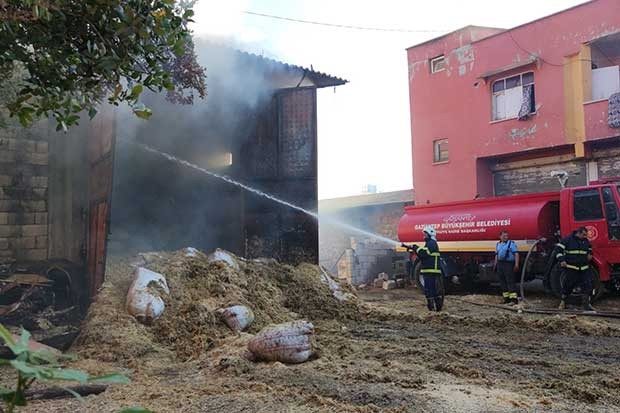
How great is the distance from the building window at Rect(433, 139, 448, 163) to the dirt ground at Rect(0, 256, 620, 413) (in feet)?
41.7

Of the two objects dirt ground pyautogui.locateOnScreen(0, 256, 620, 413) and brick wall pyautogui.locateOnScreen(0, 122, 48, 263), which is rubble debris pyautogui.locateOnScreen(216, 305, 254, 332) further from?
brick wall pyautogui.locateOnScreen(0, 122, 48, 263)

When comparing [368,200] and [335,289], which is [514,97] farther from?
[335,289]

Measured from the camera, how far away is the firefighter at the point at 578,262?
29.8 ft

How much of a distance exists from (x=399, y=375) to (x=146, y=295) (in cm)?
344

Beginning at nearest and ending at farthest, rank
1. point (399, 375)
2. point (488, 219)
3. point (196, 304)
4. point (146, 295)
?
point (399, 375) → point (146, 295) → point (196, 304) → point (488, 219)

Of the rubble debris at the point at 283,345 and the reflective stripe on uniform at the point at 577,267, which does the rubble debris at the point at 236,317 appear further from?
the reflective stripe on uniform at the point at 577,267

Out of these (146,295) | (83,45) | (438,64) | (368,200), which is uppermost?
Result: (438,64)

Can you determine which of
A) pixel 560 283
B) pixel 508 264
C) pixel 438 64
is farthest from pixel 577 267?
pixel 438 64

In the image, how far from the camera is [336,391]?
164 inches

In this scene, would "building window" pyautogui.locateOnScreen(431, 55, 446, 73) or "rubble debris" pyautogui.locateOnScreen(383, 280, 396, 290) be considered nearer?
"rubble debris" pyautogui.locateOnScreen(383, 280, 396, 290)

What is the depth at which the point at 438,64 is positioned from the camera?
19.8 meters

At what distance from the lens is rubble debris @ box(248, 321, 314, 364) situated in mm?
5176

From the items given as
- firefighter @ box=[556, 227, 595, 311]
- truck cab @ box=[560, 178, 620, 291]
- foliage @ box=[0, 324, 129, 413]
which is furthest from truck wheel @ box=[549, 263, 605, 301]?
foliage @ box=[0, 324, 129, 413]

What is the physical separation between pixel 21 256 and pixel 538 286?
1159 cm
